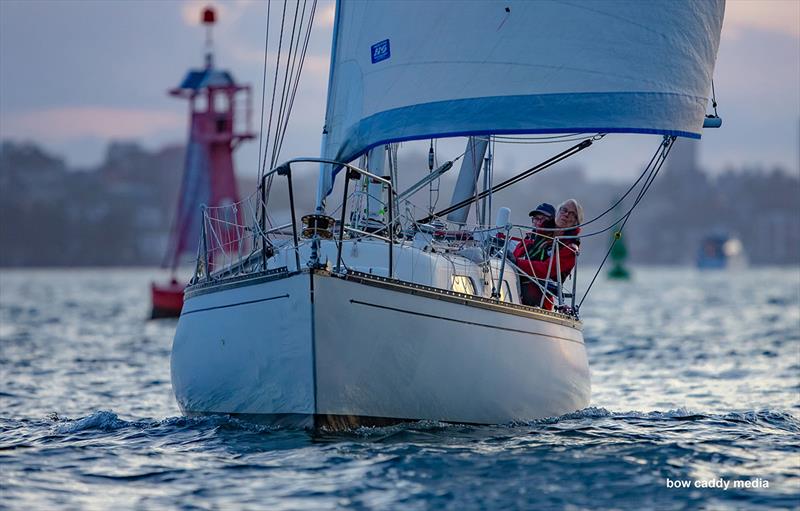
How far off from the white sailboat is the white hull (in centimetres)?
1

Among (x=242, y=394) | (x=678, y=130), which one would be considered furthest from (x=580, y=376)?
(x=242, y=394)

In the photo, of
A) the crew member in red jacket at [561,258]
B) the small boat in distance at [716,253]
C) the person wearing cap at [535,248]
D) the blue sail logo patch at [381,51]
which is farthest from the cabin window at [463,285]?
the small boat in distance at [716,253]

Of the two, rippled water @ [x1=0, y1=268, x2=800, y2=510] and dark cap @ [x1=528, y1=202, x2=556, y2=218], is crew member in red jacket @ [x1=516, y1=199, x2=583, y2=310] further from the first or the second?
rippled water @ [x1=0, y1=268, x2=800, y2=510]

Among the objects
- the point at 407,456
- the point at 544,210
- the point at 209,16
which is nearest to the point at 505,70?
the point at 544,210

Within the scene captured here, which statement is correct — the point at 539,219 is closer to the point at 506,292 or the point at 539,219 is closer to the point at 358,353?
the point at 506,292

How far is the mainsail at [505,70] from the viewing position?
12.0 m

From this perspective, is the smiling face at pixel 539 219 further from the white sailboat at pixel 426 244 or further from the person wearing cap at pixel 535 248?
the white sailboat at pixel 426 244

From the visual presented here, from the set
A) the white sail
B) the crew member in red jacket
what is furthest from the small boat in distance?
the crew member in red jacket

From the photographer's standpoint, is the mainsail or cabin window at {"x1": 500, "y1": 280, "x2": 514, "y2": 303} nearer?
the mainsail

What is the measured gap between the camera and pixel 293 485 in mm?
8852

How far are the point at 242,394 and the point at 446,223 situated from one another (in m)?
2.87

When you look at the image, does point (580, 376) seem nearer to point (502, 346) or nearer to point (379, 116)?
point (502, 346)

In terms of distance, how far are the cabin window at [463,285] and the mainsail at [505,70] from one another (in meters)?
1.38

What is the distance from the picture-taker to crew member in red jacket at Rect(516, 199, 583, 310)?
12.6 meters
